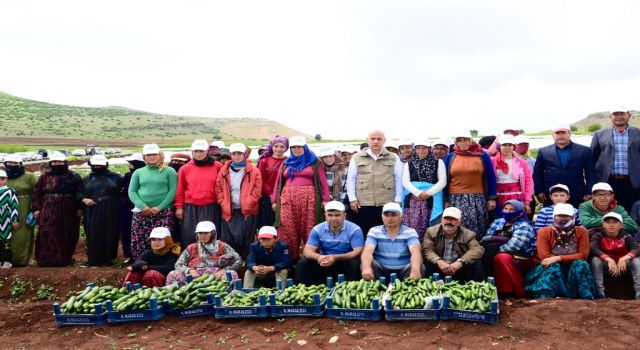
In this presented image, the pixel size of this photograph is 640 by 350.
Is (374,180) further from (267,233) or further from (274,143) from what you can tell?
(274,143)

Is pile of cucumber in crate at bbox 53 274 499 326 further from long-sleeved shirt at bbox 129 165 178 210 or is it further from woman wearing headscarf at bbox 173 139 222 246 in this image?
long-sleeved shirt at bbox 129 165 178 210

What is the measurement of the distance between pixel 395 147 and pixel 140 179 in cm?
422

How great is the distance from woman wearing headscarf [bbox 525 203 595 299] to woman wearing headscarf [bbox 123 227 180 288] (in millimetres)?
5107

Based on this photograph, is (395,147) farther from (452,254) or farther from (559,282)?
(559,282)

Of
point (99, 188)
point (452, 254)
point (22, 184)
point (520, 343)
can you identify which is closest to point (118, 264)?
point (99, 188)

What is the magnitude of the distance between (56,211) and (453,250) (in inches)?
272

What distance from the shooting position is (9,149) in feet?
166

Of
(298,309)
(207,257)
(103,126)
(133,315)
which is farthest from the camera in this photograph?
(103,126)

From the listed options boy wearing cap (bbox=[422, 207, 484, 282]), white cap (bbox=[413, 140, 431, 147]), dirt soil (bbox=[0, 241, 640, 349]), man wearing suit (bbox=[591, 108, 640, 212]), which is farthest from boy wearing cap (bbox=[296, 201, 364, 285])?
man wearing suit (bbox=[591, 108, 640, 212])

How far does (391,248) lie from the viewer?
728 centimetres

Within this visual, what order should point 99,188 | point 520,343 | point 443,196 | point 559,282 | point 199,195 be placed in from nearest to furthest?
point 520,343
point 559,282
point 443,196
point 199,195
point 99,188

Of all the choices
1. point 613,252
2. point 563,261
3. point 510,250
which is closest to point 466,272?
point 510,250

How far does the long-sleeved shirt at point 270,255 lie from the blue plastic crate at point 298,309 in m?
1.31

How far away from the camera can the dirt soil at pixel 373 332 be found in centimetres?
553
